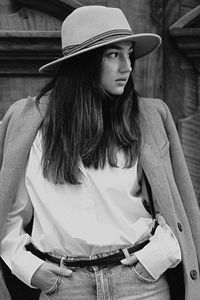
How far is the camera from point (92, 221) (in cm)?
253

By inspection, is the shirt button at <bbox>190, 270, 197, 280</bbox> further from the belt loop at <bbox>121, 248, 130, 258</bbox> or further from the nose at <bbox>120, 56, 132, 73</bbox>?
the nose at <bbox>120, 56, 132, 73</bbox>

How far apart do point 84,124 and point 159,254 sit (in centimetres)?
46

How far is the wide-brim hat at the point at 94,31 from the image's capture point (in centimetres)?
258

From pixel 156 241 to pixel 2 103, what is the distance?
0.96 m

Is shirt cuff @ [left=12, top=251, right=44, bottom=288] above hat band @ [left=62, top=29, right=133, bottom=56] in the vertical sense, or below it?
below

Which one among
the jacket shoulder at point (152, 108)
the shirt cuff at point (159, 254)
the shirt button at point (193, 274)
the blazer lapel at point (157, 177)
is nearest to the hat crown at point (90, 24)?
the jacket shoulder at point (152, 108)

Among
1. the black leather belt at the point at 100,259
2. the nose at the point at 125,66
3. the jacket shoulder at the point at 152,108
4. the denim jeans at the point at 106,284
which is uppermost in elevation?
the nose at the point at 125,66

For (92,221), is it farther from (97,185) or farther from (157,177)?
(157,177)

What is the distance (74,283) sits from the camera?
2527 millimetres

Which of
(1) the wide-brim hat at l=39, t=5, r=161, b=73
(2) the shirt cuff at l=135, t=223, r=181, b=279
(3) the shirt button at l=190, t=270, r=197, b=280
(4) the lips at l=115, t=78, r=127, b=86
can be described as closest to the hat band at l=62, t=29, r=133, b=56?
(1) the wide-brim hat at l=39, t=5, r=161, b=73

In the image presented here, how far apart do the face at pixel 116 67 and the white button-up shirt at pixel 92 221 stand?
22cm

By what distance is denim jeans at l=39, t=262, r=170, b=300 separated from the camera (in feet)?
8.23

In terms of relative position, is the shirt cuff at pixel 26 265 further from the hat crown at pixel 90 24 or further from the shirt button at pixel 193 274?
the hat crown at pixel 90 24

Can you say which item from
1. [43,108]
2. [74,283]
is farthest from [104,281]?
[43,108]
